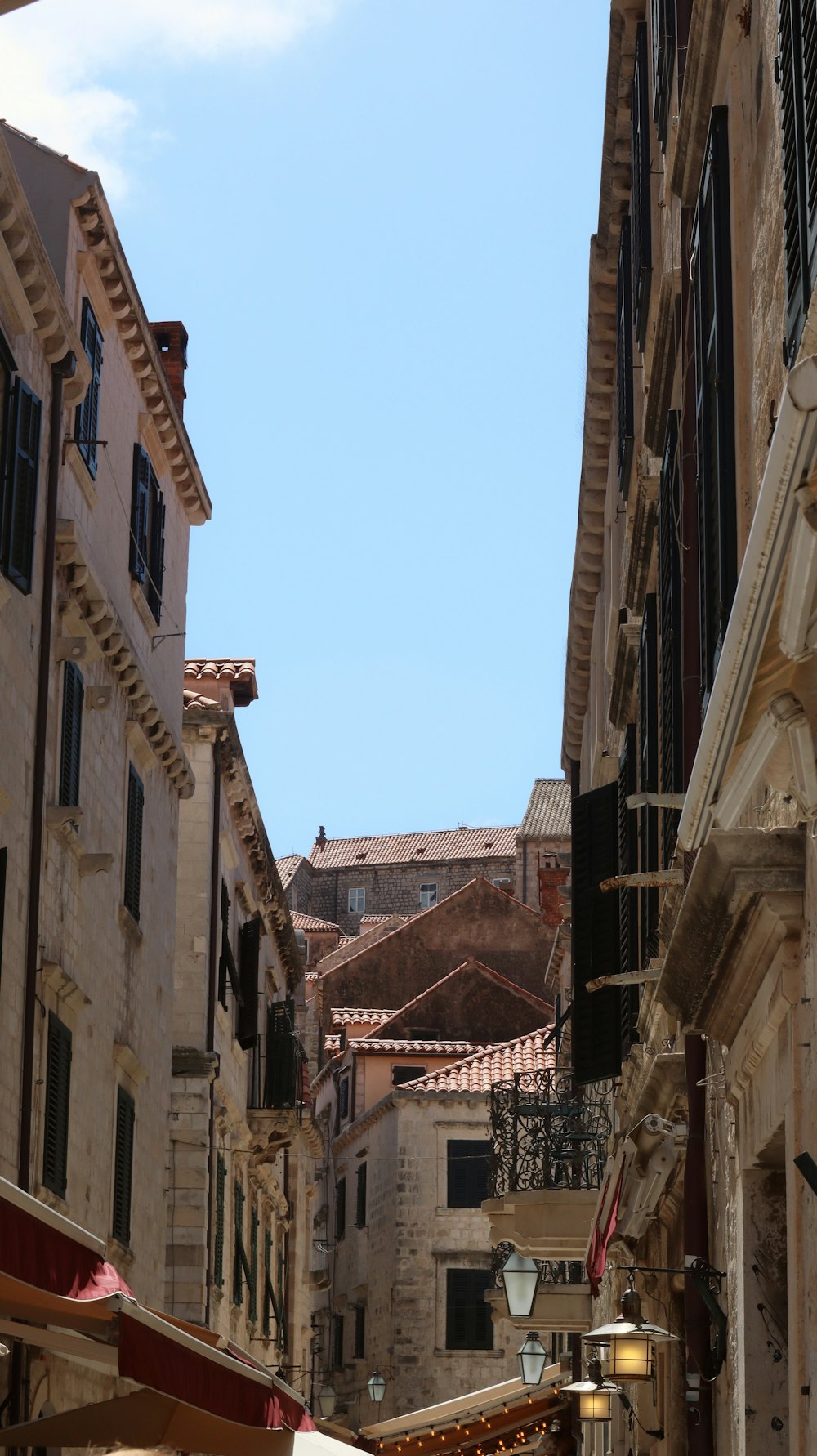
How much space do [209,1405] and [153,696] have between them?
11.6 m

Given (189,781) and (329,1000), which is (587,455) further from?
(329,1000)

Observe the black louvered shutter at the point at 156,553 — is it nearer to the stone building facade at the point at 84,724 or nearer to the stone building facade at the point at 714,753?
the stone building facade at the point at 84,724

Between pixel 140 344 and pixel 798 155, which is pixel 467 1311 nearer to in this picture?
pixel 140 344

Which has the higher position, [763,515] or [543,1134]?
[543,1134]

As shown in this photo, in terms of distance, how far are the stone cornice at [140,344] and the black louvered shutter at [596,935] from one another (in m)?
6.85

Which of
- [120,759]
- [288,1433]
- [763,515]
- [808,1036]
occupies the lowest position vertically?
[288,1433]

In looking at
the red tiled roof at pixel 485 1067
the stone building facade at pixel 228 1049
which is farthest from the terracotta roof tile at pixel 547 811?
the stone building facade at pixel 228 1049

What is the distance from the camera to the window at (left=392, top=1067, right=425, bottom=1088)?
5122cm

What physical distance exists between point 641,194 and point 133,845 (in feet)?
29.0

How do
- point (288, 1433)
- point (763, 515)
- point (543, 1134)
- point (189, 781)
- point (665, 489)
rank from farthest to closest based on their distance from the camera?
point (189, 781), point (543, 1134), point (288, 1433), point (665, 489), point (763, 515)

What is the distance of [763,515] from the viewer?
3.46 metres

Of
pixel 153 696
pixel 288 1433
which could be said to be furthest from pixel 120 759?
pixel 288 1433

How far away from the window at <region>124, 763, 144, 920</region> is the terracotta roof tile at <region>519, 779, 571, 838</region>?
173ft

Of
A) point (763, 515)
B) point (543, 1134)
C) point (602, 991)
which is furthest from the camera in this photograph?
point (543, 1134)
